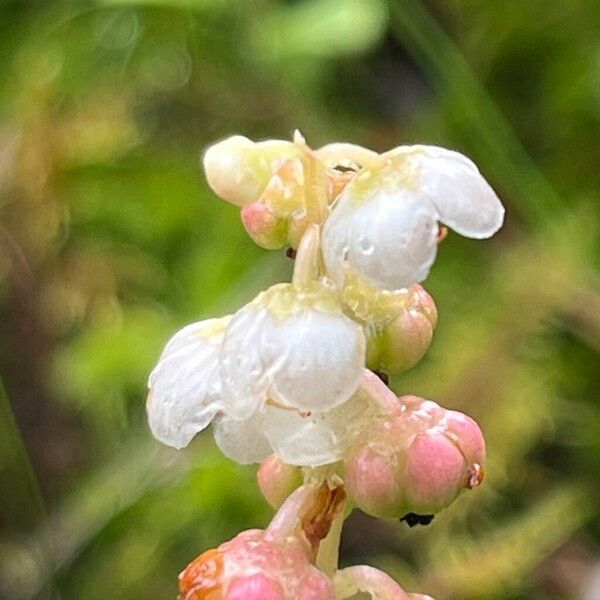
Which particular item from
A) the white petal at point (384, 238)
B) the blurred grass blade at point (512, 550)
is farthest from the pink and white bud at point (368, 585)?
the blurred grass blade at point (512, 550)

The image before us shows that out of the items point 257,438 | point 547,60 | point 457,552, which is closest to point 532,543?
point 457,552

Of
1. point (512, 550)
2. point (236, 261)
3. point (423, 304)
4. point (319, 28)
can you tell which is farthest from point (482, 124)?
point (423, 304)

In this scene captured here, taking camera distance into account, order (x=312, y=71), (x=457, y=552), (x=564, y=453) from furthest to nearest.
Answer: (x=312, y=71), (x=564, y=453), (x=457, y=552)

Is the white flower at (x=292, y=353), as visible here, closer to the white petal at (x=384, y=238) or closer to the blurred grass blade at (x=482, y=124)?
the white petal at (x=384, y=238)

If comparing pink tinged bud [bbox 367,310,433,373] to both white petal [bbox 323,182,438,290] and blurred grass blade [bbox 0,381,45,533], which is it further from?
blurred grass blade [bbox 0,381,45,533]

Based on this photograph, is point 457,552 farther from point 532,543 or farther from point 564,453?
point 564,453

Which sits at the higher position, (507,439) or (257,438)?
(257,438)
